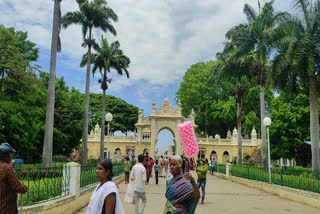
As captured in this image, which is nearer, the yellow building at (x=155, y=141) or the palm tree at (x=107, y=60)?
the palm tree at (x=107, y=60)

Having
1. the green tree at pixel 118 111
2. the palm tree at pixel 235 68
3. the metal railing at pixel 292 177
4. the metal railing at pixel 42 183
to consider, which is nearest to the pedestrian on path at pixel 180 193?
the metal railing at pixel 42 183

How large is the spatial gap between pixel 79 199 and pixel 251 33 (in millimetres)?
18724

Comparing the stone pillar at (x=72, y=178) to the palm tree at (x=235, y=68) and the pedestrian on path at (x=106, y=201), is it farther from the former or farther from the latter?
the palm tree at (x=235, y=68)

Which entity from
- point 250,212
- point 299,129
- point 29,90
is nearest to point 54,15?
point 29,90

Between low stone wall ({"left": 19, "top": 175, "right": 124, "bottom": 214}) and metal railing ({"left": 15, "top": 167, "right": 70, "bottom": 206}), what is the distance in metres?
0.21

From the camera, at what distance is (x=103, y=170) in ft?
10.9

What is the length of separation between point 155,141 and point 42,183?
36.3 meters

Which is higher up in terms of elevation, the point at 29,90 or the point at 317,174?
the point at 29,90

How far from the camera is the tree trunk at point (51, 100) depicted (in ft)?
45.7

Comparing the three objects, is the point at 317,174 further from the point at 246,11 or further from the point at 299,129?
the point at 299,129

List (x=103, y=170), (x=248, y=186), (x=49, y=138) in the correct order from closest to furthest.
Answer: (x=103, y=170)
(x=49, y=138)
(x=248, y=186)

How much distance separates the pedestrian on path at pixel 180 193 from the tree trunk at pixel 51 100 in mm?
11360

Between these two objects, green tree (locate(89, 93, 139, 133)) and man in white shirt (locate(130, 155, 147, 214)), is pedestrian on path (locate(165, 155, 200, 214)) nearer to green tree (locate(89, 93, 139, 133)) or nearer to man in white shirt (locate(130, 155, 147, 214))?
man in white shirt (locate(130, 155, 147, 214))

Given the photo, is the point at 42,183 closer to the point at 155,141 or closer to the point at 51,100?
the point at 51,100
